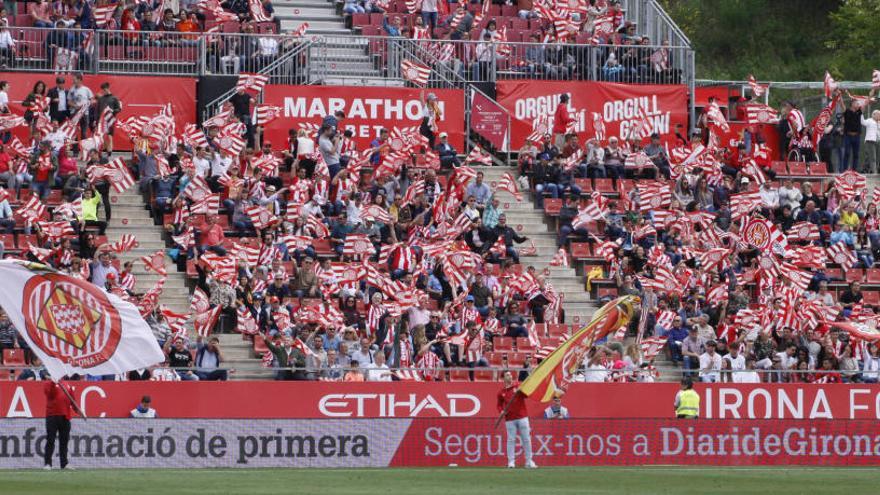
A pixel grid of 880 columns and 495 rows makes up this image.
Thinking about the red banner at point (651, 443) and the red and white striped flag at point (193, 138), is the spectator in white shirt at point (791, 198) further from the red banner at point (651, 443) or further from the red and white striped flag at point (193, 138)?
the red and white striped flag at point (193, 138)

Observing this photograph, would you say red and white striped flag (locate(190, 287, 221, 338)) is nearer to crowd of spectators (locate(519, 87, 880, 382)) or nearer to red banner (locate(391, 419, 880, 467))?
red banner (locate(391, 419, 880, 467))

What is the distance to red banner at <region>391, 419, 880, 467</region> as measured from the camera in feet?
106

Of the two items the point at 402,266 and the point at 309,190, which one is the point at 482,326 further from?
the point at 309,190

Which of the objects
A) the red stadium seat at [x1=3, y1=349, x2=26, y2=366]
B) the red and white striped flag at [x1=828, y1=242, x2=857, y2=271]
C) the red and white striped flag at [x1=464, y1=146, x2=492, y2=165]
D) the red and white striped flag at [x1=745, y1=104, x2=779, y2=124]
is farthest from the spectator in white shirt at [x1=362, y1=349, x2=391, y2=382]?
the red and white striped flag at [x1=745, y1=104, x2=779, y2=124]

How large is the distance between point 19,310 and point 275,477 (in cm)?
467

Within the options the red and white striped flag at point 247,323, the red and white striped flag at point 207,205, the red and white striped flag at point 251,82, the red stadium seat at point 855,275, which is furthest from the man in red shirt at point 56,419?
the red stadium seat at point 855,275

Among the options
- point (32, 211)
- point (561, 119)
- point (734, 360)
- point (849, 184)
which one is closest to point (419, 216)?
point (561, 119)

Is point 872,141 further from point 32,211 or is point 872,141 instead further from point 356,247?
point 32,211

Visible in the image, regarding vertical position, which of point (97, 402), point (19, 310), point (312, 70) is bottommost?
point (97, 402)

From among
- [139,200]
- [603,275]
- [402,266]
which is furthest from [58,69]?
[603,275]

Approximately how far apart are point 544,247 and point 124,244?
9.81 metres

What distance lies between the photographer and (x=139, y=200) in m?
41.0

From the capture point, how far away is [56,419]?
2919 centimetres

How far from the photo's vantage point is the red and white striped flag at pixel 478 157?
4403cm
